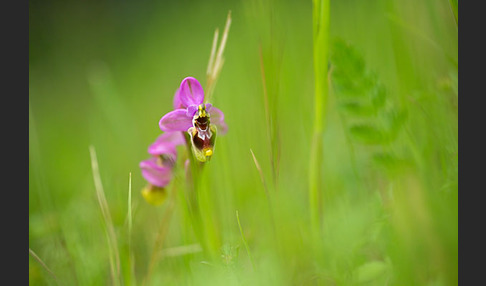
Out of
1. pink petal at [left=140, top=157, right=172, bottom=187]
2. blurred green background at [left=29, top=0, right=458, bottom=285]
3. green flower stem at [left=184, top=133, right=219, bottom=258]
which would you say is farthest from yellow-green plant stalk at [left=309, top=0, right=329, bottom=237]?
pink petal at [left=140, top=157, right=172, bottom=187]

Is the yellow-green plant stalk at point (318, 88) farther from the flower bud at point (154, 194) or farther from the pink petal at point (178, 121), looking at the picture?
the flower bud at point (154, 194)

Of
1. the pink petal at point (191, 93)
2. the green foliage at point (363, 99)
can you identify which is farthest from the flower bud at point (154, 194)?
the green foliage at point (363, 99)

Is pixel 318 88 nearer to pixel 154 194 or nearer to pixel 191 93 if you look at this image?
pixel 191 93

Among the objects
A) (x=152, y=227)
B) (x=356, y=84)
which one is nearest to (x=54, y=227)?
(x=152, y=227)

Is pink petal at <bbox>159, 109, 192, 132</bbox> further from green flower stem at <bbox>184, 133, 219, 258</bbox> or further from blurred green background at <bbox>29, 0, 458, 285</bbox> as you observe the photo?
blurred green background at <bbox>29, 0, 458, 285</bbox>

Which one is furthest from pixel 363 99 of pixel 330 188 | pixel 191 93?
pixel 330 188

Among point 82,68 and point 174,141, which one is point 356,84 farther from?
point 82,68
